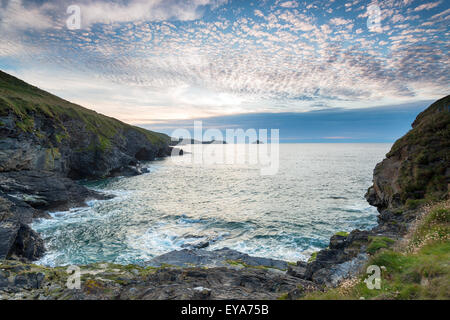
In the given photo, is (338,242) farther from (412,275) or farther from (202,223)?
(202,223)

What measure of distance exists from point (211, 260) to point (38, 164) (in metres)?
47.3

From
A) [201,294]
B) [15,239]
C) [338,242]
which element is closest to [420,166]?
[338,242]

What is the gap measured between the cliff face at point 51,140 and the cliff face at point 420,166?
56169 millimetres

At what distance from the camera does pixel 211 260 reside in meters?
20.2

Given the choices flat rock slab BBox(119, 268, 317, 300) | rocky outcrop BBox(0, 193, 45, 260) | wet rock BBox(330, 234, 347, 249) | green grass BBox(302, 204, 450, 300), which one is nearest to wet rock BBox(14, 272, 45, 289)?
flat rock slab BBox(119, 268, 317, 300)

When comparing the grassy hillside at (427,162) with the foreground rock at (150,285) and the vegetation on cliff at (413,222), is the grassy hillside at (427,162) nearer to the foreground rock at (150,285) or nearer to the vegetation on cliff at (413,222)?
the vegetation on cliff at (413,222)

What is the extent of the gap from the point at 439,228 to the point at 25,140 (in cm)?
5877

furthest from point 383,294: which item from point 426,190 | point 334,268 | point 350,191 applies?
point 350,191

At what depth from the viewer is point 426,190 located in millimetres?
21250

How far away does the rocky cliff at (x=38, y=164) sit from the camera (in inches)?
896

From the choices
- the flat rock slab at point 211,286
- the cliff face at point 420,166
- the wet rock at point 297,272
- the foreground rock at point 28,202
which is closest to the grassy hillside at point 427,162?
the cliff face at point 420,166

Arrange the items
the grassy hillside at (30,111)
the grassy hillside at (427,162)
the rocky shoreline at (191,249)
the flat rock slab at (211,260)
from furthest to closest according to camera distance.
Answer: the grassy hillside at (30,111), the grassy hillside at (427,162), the flat rock slab at (211,260), the rocky shoreline at (191,249)
